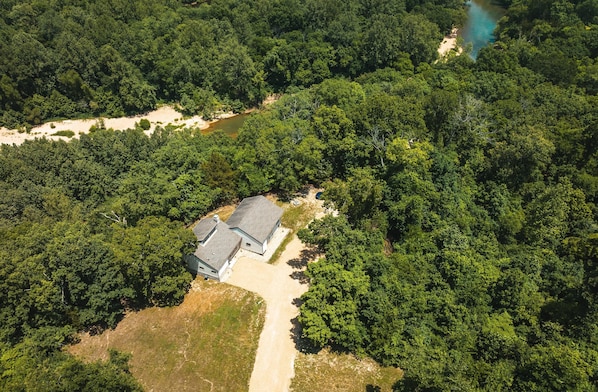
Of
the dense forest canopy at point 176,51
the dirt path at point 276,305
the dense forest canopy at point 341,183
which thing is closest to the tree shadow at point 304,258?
the dirt path at point 276,305

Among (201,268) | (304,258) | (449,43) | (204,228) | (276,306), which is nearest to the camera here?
(276,306)

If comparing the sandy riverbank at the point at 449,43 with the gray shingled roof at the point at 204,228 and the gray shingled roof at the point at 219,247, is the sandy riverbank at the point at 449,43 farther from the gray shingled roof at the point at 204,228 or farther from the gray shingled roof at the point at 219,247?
the gray shingled roof at the point at 204,228

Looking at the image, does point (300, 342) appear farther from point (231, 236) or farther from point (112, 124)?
point (112, 124)

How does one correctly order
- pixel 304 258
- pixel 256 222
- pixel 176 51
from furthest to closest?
pixel 176 51, pixel 256 222, pixel 304 258

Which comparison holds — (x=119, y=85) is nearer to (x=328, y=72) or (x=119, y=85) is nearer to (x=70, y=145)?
(x=70, y=145)

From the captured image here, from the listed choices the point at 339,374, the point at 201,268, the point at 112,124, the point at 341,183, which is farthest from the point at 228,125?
the point at 339,374

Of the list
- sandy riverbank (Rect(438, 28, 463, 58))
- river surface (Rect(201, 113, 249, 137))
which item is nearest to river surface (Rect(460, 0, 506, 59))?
sandy riverbank (Rect(438, 28, 463, 58))

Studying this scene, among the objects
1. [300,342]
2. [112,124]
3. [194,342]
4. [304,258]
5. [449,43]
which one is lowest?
[194,342]
